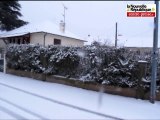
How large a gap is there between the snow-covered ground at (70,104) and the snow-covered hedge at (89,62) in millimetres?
786

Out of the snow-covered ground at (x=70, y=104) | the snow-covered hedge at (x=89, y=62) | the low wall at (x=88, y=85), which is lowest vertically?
the snow-covered ground at (x=70, y=104)

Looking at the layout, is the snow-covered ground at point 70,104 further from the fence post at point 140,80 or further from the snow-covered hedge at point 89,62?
the snow-covered hedge at point 89,62

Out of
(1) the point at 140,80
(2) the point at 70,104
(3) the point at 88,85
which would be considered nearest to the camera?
(2) the point at 70,104

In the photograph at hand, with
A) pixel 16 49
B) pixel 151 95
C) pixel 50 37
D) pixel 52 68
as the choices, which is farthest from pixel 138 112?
pixel 50 37

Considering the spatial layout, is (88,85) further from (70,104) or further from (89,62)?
(70,104)

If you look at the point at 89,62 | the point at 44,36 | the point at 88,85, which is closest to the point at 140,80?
the point at 88,85

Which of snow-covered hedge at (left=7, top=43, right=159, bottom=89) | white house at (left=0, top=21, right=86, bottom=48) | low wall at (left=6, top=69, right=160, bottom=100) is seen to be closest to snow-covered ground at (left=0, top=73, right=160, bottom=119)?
low wall at (left=6, top=69, right=160, bottom=100)

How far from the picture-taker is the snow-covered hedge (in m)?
11.4

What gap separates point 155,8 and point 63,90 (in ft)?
16.7

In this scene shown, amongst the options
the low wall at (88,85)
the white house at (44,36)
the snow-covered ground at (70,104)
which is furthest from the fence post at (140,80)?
the white house at (44,36)

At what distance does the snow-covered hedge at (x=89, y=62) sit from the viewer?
1145 centimetres

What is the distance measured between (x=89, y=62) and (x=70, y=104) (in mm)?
3779

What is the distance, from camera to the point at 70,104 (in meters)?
9.51

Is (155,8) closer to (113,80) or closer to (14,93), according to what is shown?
(113,80)
